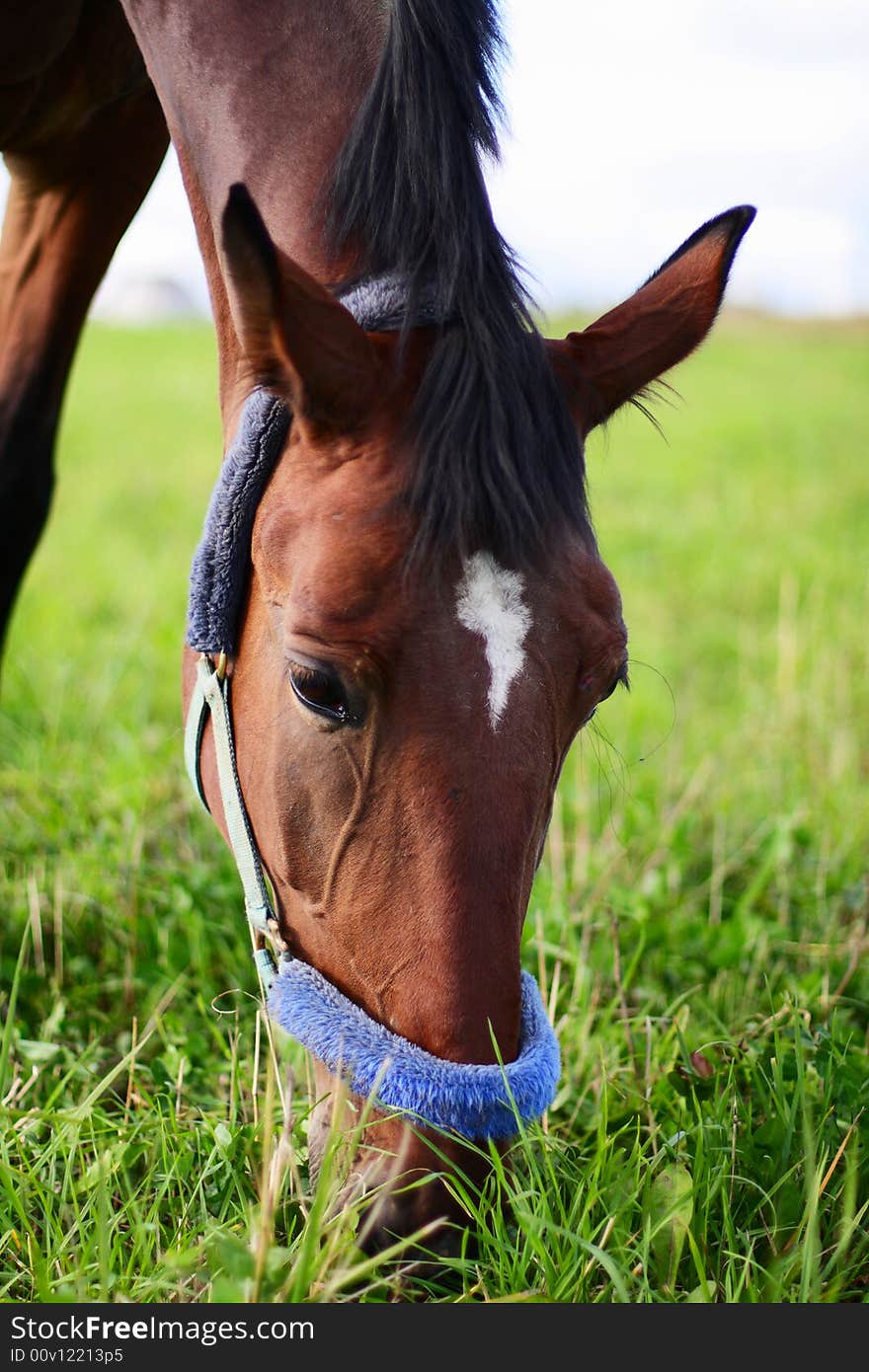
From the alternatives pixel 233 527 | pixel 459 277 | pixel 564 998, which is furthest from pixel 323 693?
pixel 564 998

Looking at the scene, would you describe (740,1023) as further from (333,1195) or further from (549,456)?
(549,456)

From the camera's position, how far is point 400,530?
1.56 metres

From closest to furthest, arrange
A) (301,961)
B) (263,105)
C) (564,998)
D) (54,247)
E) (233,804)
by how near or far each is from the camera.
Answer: (301,961) → (233,804) → (263,105) → (564,998) → (54,247)

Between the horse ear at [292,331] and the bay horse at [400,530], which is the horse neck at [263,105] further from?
the horse ear at [292,331]

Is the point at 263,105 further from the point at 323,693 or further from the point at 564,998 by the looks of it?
the point at 564,998

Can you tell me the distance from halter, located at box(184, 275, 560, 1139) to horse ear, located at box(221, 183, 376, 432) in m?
0.12

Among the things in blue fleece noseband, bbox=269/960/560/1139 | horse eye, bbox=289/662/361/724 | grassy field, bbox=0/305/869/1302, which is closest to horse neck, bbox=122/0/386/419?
horse eye, bbox=289/662/361/724

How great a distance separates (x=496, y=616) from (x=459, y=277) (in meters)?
0.51

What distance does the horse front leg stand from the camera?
2.97 metres

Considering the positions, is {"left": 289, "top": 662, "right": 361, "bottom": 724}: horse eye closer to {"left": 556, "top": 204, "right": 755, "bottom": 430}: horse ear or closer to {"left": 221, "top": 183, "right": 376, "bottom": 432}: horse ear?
{"left": 221, "top": 183, "right": 376, "bottom": 432}: horse ear
